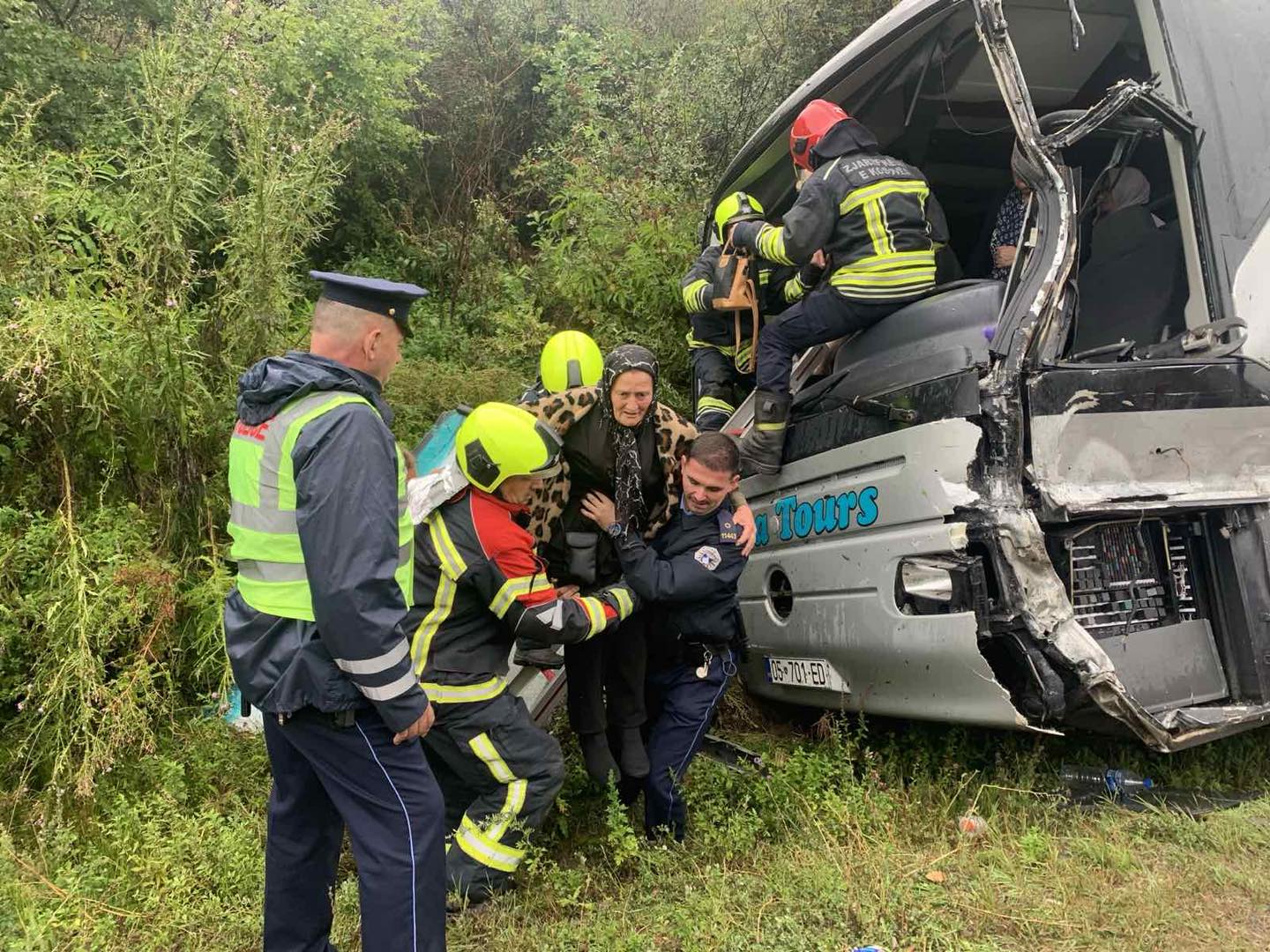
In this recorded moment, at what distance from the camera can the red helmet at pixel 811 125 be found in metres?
3.58

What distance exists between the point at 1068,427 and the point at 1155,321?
0.98m

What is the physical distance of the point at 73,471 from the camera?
399 cm

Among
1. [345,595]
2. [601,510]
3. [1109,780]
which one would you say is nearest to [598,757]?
[601,510]

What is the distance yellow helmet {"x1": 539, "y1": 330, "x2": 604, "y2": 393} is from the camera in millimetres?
3436

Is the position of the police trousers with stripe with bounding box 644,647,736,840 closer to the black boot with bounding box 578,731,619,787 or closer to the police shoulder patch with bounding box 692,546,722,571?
the black boot with bounding box 578,731,619,787

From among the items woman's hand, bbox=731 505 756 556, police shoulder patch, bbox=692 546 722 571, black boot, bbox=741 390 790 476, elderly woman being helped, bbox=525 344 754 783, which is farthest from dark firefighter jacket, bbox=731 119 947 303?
police shoulder patch, bbox=692 546 722 571

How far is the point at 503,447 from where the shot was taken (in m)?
2.55

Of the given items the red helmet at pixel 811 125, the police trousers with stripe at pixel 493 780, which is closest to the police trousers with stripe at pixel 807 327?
the red helmet at pixel 811 125

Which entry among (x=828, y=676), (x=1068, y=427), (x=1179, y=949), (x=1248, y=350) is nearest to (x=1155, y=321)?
(x=1248, y=350)

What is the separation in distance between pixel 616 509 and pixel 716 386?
157 centimetres

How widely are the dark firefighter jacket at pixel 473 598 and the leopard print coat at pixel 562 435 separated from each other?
516mm

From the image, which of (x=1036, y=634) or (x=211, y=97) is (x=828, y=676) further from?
(x=211, y=97)

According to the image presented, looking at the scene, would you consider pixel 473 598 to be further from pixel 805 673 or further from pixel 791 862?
pixel 805 673

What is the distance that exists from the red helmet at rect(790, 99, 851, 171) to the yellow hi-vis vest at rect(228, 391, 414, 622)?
2361 mm
